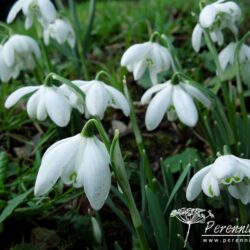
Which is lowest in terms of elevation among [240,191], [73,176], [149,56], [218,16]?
[240,191]

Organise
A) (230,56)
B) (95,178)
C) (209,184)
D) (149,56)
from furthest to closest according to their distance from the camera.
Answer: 1. (230,56)
2. (149,56)
3. (209,184)
4. (95,178)

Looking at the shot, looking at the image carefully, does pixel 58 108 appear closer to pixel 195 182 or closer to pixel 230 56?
pixel 195 182

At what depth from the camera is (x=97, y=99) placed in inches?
51.4

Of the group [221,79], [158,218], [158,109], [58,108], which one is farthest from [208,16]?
[158,218]

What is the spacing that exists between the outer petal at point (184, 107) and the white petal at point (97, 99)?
22 centimetres

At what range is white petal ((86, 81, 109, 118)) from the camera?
1.27 metres

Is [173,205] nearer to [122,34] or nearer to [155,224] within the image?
[155,224]

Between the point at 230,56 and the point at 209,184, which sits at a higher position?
the point at 230,56

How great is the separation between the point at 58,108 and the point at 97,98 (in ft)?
0.40

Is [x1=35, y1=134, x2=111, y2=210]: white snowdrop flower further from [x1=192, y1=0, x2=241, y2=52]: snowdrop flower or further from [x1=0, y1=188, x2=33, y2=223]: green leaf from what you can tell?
[x1=192, y1=0, x2=241, y2=52]: snowdrop flower

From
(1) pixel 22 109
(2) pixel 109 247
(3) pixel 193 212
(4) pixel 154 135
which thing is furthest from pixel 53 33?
(3) pixel 193 212

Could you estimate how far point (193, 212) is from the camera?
1276mm

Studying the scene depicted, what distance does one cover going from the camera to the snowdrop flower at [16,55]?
179cm
